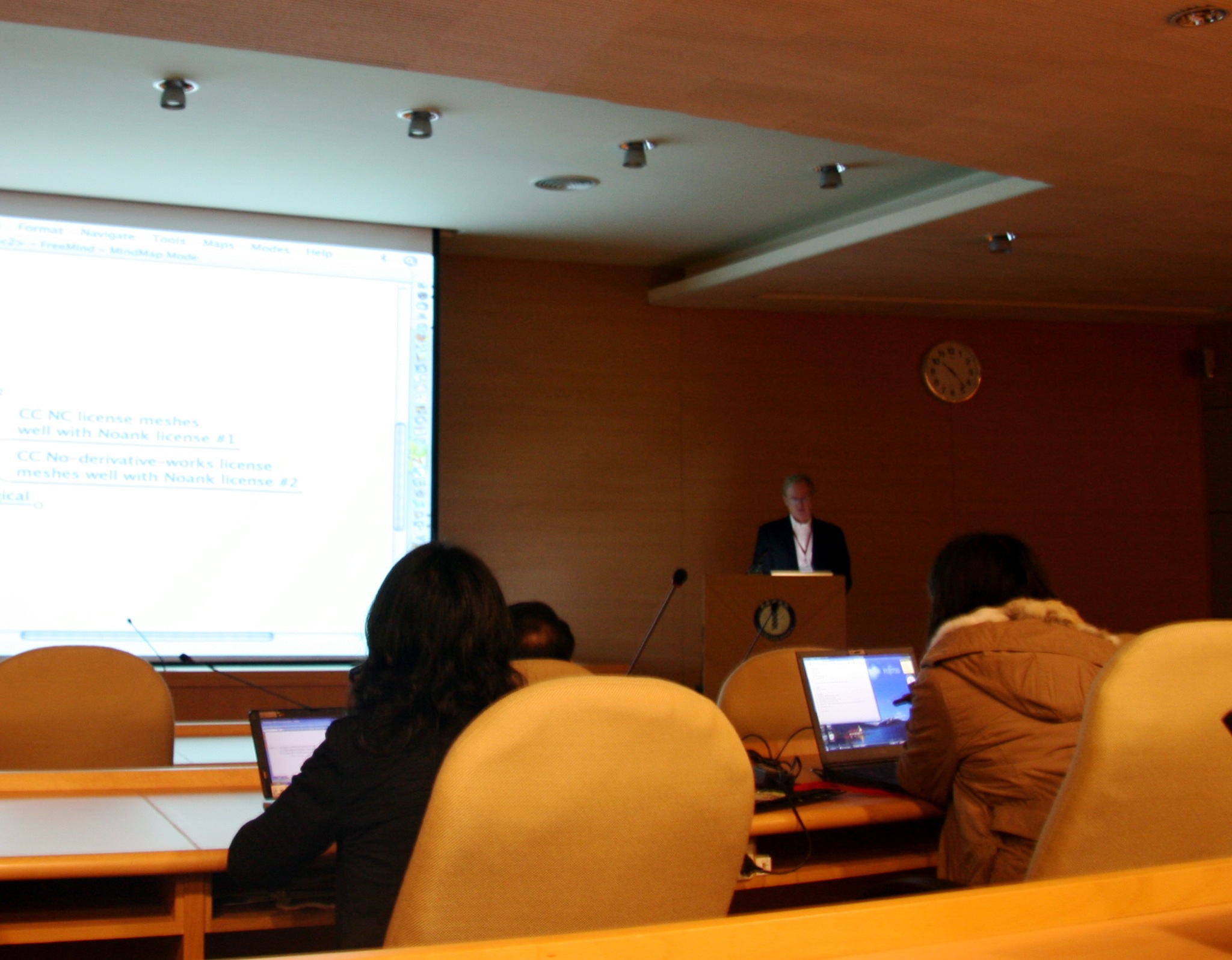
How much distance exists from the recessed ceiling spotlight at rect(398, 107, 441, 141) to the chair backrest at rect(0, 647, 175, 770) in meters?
2.38

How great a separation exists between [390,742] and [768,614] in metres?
2.77

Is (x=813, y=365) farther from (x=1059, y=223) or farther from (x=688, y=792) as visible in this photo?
(x=688, y=792)

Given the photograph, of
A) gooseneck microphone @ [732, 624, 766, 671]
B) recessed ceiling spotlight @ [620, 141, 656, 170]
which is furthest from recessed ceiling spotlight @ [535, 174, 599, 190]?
gooseneck microphone @ [732, 624, 766, 671]

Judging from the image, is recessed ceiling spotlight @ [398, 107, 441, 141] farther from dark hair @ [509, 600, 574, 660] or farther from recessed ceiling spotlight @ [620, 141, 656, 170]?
dark hair @ [509, 600, 574, 660]

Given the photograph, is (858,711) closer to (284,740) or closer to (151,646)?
(284,740)

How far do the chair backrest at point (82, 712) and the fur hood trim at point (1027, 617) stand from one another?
2.03m

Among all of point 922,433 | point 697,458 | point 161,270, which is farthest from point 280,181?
point 922,433

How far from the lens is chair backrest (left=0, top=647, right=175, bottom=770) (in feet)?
9.98

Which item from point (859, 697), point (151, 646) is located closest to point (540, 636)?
point (859, 697)

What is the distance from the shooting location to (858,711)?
113 inches

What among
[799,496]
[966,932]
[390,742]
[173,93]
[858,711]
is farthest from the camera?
[799,496]

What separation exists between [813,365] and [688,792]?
6.01m

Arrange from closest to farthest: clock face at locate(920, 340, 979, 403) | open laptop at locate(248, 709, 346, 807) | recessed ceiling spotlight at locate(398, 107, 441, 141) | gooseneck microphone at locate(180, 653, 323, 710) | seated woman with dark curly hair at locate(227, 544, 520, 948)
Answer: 1. seated woman with dark curly hair at locate(227, 544, 520, 948)
2. open laptop at locate(248, 709, 346, 807)
3. recessed ceiling spotlight at locate(398, 107, 441, 141)
4. gooseneck microphone at locate(180, 653, 323, 710)
5. clock face at locate(920, 340, 979, 403)

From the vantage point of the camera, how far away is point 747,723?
334 centimetres
